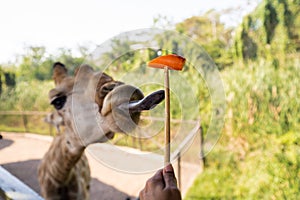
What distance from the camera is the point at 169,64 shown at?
29 cm

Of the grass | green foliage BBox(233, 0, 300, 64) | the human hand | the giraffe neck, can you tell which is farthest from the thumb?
green foliage BBox(233, 0, 300, 64)

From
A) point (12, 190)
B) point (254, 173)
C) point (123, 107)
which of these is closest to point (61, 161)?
point (12, 190)

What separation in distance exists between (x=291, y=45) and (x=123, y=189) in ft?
9.76

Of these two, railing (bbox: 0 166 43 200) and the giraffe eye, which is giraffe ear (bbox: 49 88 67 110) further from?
railing (bbox: 0 166 43 200)

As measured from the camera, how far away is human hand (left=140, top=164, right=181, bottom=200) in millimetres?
286

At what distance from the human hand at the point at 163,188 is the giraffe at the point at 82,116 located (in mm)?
70

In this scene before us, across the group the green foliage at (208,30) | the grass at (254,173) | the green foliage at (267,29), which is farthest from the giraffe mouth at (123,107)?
the green foliage at (208,30)

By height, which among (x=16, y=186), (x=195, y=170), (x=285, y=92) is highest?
(x=16, y=186)

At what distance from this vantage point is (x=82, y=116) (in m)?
0.57

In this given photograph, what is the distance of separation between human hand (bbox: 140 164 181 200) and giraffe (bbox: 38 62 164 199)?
2.8 inches

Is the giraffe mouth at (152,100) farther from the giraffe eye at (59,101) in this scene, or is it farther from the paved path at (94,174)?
the paved path at (94,174)

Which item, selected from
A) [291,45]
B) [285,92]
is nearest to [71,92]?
[285,92]

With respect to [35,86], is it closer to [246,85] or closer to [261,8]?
[246,85]

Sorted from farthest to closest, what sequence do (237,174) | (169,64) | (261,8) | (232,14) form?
(232,14)
(261,8)
(237,174)
(169,64)
